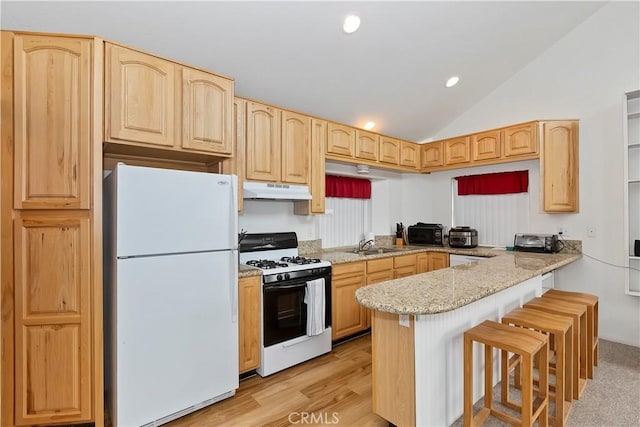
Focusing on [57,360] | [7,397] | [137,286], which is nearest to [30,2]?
[137,286]

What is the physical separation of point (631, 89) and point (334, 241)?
11.7ft

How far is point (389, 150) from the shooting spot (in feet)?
13.9

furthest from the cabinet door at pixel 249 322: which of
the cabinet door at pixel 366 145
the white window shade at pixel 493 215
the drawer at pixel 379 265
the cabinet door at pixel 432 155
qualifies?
the white window shade at pixel 493 215

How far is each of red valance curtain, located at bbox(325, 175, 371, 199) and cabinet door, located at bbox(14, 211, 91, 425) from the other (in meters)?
2.65

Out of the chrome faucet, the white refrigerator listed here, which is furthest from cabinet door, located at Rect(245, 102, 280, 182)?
the chrome faucet

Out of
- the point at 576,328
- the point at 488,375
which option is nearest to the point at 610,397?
the point at 576,328

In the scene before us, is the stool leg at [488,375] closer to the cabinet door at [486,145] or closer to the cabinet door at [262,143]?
the cabinet door at [262,143]

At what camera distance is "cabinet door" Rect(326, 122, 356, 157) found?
11.6 feet

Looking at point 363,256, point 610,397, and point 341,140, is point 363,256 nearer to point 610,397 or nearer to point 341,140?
point 341,140

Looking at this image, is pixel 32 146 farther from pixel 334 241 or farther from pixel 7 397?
pixel 334 241

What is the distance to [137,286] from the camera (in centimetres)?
190

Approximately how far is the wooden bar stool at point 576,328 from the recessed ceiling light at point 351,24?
2639 mm

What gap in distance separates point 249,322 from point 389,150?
289 centimetres

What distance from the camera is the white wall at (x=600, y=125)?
3.22 m
